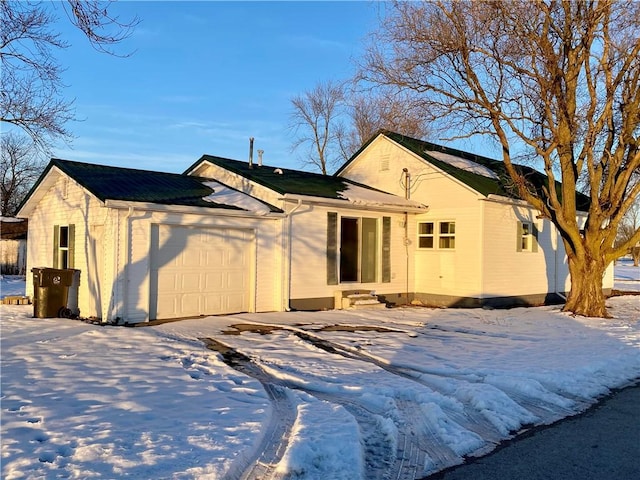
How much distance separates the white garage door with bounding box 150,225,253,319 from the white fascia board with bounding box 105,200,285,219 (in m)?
0.45

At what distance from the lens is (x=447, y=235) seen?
16.3m

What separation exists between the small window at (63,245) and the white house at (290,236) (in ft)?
0.19

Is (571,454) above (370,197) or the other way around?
the other way around

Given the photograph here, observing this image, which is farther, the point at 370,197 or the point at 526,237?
the point at 526,237

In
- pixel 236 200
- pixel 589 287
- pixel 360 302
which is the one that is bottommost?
pixel 360 302

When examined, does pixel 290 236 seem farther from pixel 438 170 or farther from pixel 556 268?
pixel 556 268

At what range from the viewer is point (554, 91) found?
521 inches

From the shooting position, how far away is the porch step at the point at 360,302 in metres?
14.7

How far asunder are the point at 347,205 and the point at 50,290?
25.2 ft

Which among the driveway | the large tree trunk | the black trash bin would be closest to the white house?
the black trash bin

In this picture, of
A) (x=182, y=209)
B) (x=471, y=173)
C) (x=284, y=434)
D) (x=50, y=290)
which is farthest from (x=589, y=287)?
(x=50, y=290)

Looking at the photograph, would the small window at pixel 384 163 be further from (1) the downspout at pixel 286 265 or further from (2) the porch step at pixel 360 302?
(1) the downspout at pixel 286 265

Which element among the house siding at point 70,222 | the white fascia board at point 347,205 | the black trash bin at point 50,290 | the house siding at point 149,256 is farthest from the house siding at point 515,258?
the black trash bin at point 50,290

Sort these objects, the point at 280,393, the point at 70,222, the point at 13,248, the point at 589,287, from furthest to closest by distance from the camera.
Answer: the point at 13,248 < the point at 589,287 < the point at 70,222 < the point at 280,393
